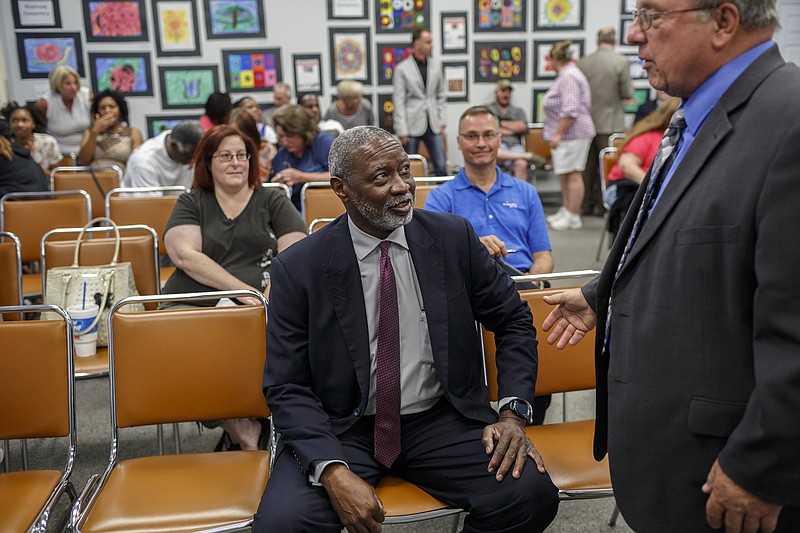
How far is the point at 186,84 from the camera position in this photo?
25.8ft

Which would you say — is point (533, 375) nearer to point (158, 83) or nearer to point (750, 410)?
point (750, 410)

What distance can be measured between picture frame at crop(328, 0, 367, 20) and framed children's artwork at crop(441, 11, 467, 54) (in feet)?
3.01

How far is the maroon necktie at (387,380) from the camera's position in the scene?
1.90 metres

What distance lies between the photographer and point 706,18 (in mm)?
1166

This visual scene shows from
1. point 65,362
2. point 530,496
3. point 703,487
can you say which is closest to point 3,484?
point 65,362

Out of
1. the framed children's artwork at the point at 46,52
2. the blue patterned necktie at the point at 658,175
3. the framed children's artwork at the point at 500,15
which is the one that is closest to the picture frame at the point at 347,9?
the framed children's artwork at the point at 500,15

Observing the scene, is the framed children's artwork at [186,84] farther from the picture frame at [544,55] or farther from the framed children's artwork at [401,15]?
the picture frame at [544,55]

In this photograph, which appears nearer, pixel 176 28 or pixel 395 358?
pixel 395 358

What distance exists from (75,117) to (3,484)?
18.5 feet

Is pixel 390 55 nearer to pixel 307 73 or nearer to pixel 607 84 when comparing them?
pixel 307 73

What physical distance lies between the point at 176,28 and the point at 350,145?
660 cm

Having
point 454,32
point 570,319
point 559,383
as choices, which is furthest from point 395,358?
point 454,32

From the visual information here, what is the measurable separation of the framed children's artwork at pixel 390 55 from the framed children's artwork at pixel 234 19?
132cm

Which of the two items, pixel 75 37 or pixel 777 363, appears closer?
pixel 777 363
